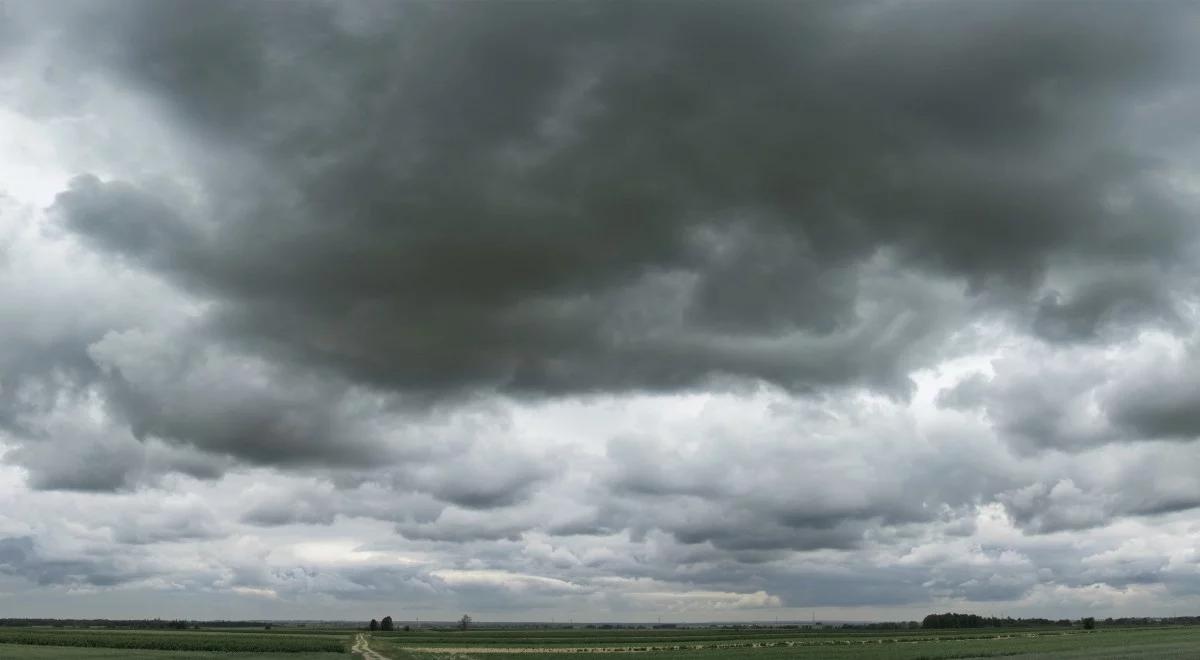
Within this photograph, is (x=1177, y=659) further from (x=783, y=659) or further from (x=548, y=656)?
(x=548, y=656)

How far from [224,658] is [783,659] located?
221 feet

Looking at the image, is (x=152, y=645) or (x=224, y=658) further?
(x=152, y=645)

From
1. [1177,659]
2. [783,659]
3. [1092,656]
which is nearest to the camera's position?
[1177,659]

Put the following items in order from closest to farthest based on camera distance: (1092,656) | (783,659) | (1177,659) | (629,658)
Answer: (1177,659), (1092,656), (783,659), (629,658)

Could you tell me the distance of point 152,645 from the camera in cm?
14988

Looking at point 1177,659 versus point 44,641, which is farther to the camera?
point 44,641

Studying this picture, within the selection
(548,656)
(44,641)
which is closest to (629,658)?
(548,656)

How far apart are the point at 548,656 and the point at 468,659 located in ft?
46.7

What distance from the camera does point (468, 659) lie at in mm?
114500

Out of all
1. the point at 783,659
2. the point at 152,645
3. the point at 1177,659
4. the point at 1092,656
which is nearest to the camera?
the point at 1177,659

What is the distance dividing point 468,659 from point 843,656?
4707 centimetres

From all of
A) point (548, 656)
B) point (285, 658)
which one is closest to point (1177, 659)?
point (548, 656)

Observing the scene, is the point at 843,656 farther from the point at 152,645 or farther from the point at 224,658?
the point at 152,645

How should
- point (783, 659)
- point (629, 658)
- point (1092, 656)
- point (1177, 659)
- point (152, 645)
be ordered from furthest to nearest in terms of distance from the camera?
point (152, 645) → point (629, 658) → point (783, 659) → point (1092, 656) → point (1177, 659)
